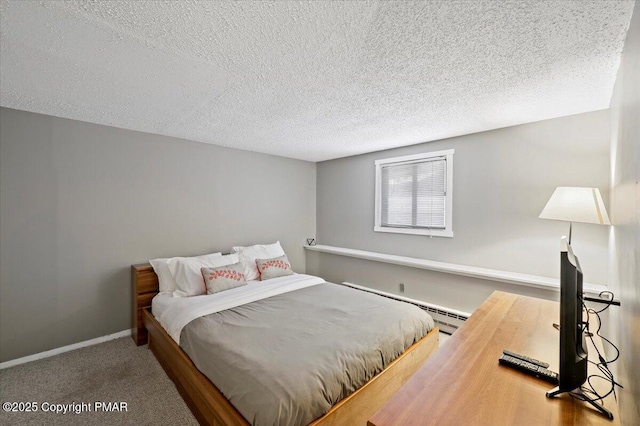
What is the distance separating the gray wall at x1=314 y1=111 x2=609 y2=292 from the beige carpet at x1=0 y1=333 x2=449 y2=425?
278 cm

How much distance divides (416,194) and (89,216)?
3876 millimetres

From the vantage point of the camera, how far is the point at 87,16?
125cm

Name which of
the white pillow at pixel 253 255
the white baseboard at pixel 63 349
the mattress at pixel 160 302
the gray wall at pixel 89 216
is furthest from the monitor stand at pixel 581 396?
the white baseboard at pixel 63 349

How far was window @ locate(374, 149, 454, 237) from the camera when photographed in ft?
10.8

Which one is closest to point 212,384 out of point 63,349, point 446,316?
point 63,349

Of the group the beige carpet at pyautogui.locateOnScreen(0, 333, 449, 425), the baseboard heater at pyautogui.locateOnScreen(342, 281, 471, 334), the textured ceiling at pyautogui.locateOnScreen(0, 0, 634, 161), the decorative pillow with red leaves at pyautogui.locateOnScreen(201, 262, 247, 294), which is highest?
the textured ceiling at pyautogui.locateOnScreen(0, 0, 634, 161)

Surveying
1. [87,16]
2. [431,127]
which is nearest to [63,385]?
[87,16]

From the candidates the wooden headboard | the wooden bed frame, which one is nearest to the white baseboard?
the wooden headboard

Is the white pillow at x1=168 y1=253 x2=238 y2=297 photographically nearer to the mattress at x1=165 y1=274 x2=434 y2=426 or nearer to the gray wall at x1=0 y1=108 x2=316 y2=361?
the mattress at x1=165 y1=274 x2=434 y2=426

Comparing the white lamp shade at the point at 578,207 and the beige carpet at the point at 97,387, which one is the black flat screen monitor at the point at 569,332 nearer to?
the white lamp shade at the point at 578,207

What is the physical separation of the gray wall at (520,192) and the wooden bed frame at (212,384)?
4.09 feet

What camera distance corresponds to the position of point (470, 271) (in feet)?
9.45

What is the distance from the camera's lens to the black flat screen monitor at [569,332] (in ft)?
2.99

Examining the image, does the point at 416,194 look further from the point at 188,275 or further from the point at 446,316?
the point at 188,275
